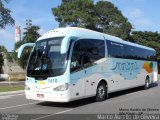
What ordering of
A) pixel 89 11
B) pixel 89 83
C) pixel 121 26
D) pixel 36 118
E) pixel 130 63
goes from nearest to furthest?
pixel 36 118 < pixel 89 83 < pixel 130 63 < pixel 89 11 < pixel 121 26

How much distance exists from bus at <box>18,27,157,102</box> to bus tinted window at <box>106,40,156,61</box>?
53 mm

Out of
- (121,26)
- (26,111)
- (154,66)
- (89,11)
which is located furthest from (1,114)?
(121,26)

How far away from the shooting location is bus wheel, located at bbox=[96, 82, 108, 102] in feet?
54.0

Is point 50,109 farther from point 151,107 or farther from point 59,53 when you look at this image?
point 151,107

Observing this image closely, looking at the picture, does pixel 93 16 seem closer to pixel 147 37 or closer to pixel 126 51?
pixel 147 37

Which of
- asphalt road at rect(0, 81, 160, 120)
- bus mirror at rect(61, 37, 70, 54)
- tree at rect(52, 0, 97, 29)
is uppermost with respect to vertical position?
tree at rect(52, 0, 97, 29)

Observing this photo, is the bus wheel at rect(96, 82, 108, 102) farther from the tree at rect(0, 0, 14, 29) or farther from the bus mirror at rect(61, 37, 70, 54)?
the tree at rect(0, 0, 14, 29)

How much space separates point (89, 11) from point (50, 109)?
153ft

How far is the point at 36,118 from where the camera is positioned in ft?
39.4

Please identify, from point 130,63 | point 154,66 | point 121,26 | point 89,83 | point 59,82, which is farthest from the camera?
point 121,26

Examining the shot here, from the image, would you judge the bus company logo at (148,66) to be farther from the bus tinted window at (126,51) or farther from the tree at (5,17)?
the tree at (5,17)

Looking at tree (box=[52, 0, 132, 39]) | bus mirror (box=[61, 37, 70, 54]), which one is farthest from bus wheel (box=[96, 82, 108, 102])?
tree (box=[52, 0, 132, 39])

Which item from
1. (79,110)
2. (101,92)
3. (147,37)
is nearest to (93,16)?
(147,37)

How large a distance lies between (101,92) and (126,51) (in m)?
4.72
